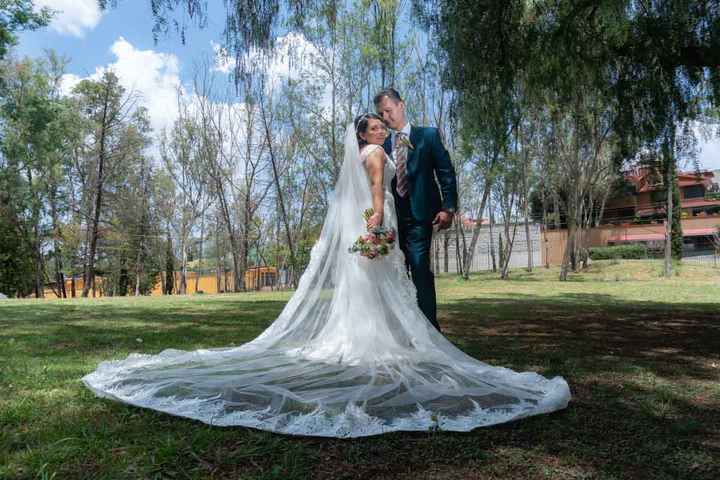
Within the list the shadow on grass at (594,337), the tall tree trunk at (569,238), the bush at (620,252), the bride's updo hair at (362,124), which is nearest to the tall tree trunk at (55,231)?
the tall tree trunk at (569,238)

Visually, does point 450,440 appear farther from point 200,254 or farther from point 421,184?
point 200,254

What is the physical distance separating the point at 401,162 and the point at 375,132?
309mm

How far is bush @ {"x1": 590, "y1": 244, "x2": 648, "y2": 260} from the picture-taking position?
101ft

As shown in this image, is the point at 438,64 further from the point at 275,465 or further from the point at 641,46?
the point at 275,465

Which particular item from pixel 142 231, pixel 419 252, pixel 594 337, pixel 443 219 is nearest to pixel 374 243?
pixel 419 252

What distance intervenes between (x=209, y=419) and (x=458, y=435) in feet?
3.56

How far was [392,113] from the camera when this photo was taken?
12.9ft

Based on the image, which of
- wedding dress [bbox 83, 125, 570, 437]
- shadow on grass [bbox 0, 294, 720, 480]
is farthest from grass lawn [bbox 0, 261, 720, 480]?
wedding dress [bbox 83, 125, 570, 437]

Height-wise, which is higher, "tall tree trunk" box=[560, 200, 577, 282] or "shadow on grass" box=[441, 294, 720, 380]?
"tall tree trunk" box=[560, 200, 577, 282]

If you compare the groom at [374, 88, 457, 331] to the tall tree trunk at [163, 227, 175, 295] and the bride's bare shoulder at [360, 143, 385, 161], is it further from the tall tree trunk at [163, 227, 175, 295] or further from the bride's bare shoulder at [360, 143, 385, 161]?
the tall tree trunk at [163, 227, 175, 295]

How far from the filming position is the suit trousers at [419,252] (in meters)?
3.90

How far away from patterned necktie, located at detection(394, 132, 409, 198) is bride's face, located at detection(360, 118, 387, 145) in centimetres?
12

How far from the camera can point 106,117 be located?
2458 centimetres

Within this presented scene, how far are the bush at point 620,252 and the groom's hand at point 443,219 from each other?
3049 cm
